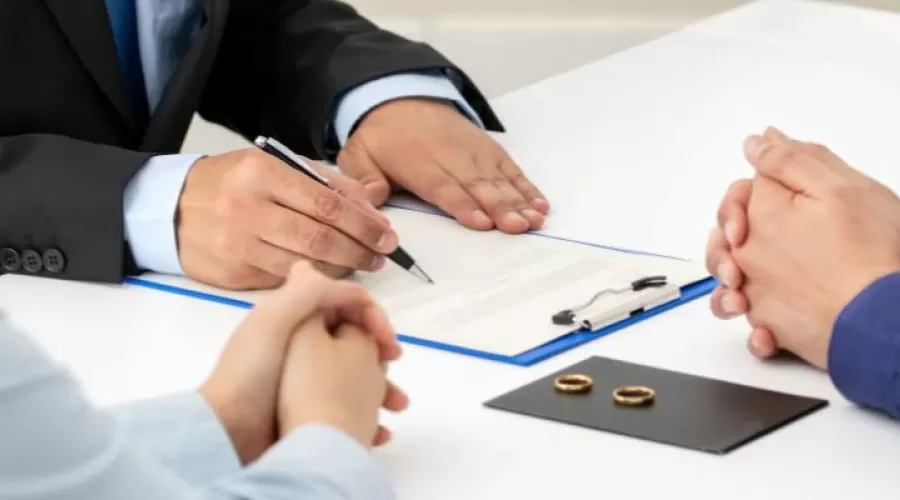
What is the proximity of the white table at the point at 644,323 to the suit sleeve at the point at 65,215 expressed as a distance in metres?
0.02

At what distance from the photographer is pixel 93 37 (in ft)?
4.66

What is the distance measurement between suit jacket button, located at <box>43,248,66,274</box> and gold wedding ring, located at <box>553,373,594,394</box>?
0.48m

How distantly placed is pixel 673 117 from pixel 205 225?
0.66 m

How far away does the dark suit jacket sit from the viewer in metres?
1.22

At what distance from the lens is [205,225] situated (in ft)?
3.97

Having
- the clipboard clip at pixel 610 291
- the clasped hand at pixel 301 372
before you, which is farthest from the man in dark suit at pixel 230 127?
the clasped hand at pixel 301 372

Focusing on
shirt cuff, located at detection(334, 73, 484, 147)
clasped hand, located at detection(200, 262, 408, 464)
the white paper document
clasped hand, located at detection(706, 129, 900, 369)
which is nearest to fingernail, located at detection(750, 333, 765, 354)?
clasped hand, located at detection(706, 129, 900, 369)

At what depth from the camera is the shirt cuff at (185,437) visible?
0.82 meters

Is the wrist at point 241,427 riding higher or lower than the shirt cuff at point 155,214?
higher

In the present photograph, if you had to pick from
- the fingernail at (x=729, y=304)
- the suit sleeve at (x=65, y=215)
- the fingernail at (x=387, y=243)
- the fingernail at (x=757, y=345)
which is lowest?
the suit sleeve at (x=65, y=215)

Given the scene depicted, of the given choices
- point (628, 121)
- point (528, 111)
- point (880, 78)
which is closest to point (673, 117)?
point (628, 121)

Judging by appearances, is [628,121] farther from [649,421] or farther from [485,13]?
[485,13]

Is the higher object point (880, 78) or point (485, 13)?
point (880, 78)

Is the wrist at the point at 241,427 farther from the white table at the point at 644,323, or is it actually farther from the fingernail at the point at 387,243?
the fingernail at the point at 387,243
